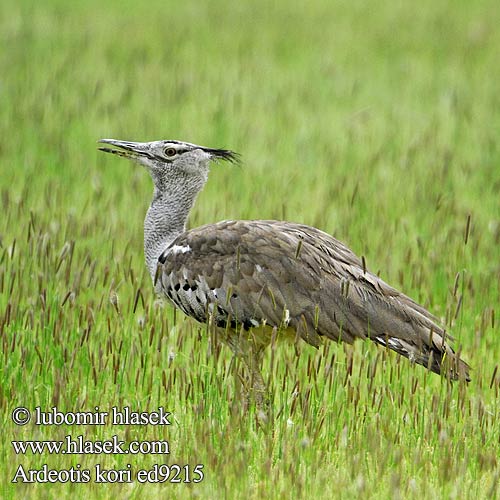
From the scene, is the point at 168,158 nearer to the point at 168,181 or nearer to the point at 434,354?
the point at 168,181

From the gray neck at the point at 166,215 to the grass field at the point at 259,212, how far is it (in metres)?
0.22

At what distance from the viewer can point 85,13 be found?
13.0m

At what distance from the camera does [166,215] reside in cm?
517

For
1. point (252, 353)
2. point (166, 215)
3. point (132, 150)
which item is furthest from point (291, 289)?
point (132, 150)

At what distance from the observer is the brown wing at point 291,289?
450 cm

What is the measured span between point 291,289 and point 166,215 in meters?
0.87

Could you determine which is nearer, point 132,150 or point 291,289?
point 291,289

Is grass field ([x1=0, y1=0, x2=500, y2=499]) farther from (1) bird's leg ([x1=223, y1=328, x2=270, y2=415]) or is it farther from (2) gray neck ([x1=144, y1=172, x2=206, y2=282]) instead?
(2) gray neck ([x1=144, y1=172, x2=206, y2=282])

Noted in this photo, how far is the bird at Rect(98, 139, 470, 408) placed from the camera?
447 cm

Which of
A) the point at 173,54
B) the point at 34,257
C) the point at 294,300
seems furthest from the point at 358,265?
the point at 173,54

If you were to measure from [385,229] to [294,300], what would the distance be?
7.80ft

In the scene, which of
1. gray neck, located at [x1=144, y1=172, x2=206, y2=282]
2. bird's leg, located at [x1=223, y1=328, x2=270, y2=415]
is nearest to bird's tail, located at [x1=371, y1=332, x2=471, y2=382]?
bird's leg, located at [x1=223, y1=328, x2=270, y2=415]

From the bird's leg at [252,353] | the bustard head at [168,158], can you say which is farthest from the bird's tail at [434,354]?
the bustard head at [168,158]

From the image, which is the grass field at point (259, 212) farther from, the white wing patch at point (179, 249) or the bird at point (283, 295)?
the white wing patch at point (179, 249)
